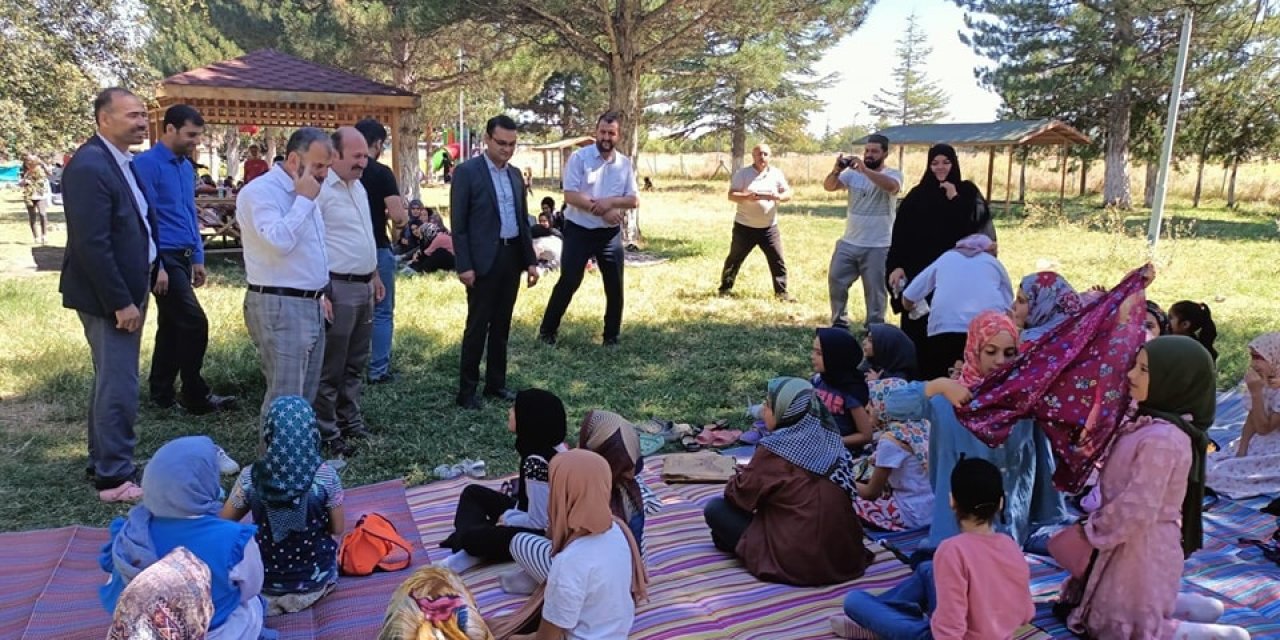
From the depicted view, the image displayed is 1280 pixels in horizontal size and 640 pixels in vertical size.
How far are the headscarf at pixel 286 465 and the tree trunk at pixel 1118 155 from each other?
24.5 meters

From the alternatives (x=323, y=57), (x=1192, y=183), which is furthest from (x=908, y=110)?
(x=323, y=57)

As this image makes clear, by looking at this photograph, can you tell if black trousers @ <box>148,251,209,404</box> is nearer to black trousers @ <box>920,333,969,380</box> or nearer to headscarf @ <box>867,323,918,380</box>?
headscarf @ <box>867,323,918,380</box>

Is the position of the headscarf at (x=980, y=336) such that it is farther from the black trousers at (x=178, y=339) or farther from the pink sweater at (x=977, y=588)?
the black trousers at (x=178, y=339)

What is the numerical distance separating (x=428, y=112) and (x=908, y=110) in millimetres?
41831

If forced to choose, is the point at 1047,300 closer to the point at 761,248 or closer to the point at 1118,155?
the point at 761,248

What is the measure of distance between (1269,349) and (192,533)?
→ 4789 mm

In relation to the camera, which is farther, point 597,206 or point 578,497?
point 597,206

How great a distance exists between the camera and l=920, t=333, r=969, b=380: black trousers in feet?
15.9

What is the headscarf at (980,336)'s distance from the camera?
3.50 meters

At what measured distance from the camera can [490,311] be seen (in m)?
5.65

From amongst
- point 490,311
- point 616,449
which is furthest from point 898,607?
point 490,311

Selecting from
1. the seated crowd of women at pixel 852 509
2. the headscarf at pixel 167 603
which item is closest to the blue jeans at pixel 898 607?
the seated crowd of women at pixel 852 509

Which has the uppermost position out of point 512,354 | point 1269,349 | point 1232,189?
point 1232,189

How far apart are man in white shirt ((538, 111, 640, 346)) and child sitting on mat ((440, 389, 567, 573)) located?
3624mm
